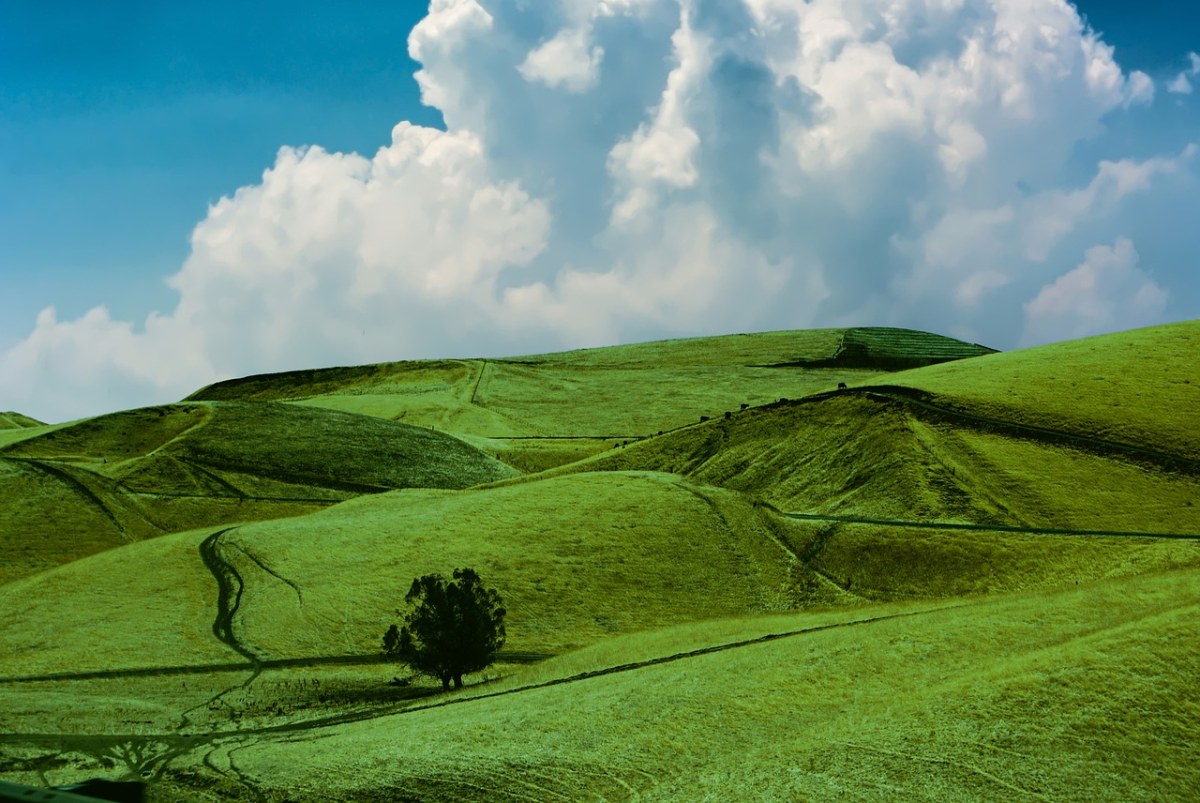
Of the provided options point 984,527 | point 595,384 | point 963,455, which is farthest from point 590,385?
point 984,527

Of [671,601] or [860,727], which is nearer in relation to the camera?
[860,727]

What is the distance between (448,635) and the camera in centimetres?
4209

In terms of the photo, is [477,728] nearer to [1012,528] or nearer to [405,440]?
[1012,528]

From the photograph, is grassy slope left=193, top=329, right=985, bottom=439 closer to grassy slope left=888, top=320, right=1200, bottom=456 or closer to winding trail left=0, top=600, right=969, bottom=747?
grassy slope left=888, top=320, right=1200, bottom=456

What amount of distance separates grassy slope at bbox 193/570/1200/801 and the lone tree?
29.0 ft

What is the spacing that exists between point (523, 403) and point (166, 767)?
12516 cm

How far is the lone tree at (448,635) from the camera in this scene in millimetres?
42062

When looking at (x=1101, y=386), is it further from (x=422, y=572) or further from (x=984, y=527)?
(x=422, y=572)

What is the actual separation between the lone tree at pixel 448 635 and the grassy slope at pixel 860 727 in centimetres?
883

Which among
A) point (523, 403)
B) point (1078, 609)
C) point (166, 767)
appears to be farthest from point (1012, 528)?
point (523, 403)

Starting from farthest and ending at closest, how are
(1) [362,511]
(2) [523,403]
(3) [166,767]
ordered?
(2) [523,403] < (1) [362,511] < (3) [166,767]

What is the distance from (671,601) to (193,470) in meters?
62.0

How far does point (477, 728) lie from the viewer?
28.3m

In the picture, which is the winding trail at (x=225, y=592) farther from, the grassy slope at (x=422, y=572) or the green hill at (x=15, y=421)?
the green hill at (x=15, y=421)
